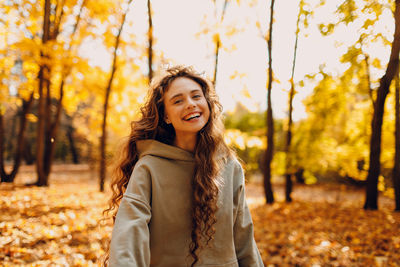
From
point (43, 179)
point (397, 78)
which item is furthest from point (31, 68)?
point (397, 78)

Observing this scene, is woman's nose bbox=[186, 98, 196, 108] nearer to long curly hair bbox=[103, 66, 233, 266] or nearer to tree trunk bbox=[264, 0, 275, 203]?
long curly hair bbox=[103, 66, 233, 266]

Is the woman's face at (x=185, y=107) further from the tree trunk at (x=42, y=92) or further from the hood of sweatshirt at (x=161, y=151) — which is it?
the tree trunk at (x=42, y=92)

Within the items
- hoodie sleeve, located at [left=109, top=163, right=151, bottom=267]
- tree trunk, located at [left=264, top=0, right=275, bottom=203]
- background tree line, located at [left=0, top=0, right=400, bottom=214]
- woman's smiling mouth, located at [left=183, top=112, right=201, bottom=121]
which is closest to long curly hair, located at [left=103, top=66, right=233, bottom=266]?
woman's smiling mouth, located at [left=183, top=112, right=201, bottom=121]

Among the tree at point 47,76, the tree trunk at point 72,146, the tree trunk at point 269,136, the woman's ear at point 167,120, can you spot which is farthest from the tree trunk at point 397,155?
the tree trunk at point 72,146

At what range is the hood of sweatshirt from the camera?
5.74 feet

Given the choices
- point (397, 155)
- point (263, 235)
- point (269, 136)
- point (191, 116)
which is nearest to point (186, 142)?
point (191, 116)

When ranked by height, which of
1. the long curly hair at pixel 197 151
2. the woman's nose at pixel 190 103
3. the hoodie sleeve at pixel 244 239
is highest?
the woman's nose at pixel 190 103

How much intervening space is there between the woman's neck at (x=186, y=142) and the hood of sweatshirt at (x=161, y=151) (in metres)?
0.06

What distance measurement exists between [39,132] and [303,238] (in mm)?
7175

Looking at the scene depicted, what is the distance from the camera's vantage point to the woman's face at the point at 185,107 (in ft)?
5.90

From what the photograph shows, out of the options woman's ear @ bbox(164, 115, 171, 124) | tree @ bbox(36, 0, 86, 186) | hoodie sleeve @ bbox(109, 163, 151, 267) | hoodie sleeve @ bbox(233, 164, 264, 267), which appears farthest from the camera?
tree @ bbox(36, 0, 86, 186)

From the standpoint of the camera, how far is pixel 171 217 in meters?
1.65

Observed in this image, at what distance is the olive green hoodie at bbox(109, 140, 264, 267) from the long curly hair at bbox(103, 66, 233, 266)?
0.05m

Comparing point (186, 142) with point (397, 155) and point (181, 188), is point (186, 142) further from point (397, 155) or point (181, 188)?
point (397, 155)
